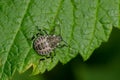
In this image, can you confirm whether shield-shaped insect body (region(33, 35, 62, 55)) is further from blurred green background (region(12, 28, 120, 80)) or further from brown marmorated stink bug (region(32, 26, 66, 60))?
blurred green background (region(12, 28, 120, 80))

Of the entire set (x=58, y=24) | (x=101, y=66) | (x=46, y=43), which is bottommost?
(x=101, y=66)

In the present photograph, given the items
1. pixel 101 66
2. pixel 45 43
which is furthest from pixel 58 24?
pixel 101 66

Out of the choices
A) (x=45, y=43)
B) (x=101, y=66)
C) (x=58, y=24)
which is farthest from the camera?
(x=101, y=66)

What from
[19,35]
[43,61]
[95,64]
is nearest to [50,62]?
[43,61]

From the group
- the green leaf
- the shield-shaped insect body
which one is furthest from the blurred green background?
the green leaf

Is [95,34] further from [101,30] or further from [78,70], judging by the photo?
[78,70]

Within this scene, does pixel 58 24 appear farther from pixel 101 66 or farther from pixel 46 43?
pixel 101 66

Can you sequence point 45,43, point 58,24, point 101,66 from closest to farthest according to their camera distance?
1. point 58,24
2. point 45,43
3. point 101,66

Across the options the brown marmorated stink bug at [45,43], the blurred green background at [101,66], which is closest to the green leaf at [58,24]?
the brown marmorated stink bug at [45,43]
